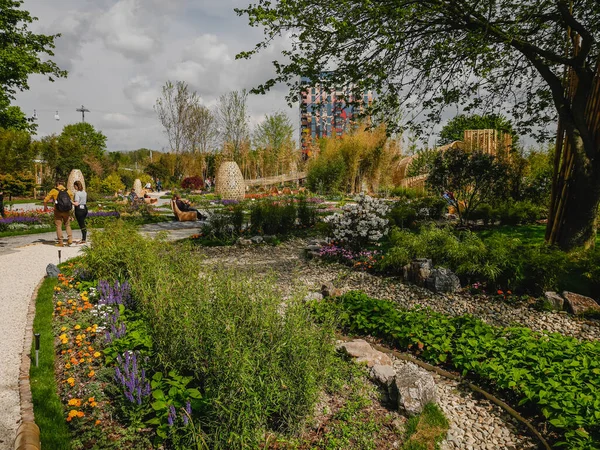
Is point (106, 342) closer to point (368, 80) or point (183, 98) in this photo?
point (368, 80)

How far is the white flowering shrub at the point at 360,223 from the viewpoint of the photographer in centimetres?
723

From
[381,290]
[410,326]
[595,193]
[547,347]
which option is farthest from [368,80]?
[547,347]

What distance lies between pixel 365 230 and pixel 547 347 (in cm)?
405

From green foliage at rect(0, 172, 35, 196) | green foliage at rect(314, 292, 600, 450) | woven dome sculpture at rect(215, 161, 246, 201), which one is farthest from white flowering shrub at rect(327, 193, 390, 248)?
green foliage at rect(0, 172, 35, 196)

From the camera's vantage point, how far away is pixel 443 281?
17.9ft

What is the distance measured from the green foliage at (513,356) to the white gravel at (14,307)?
281 centimetres

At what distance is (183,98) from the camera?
3086cm

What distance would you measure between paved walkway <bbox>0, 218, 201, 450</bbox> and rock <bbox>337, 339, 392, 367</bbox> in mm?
2660

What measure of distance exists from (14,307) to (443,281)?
5.93m

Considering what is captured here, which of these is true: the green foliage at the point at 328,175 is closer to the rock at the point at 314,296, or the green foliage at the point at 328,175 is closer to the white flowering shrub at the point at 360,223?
the white flowering shrub at the point at 360,223

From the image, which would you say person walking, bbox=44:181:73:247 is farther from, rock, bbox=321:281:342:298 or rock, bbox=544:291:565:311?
rock, bbox=544:291:565:311

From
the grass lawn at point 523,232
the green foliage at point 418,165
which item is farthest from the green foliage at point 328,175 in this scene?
the grass lawn at point 523,232

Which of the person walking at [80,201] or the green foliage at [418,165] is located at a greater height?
the green foliage at [418,165]

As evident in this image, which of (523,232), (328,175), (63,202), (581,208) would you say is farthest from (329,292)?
(328,175)
